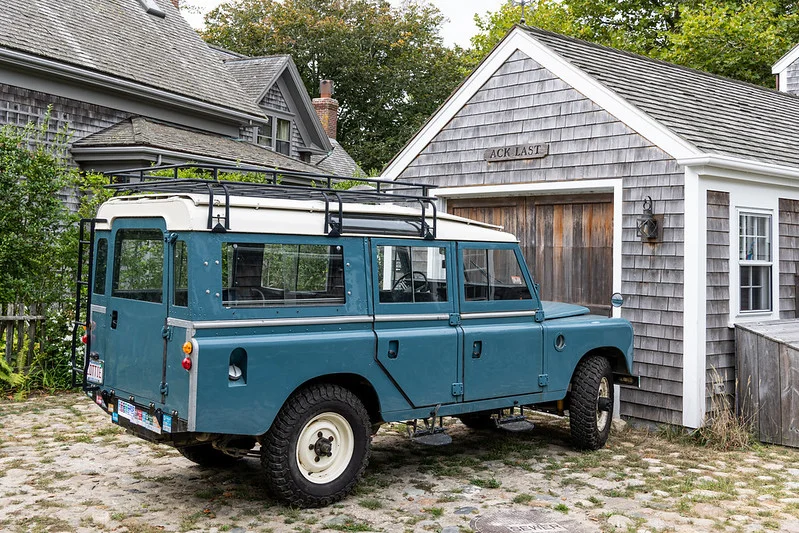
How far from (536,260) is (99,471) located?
5982 millimetres

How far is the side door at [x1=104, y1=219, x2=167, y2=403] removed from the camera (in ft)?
18.1

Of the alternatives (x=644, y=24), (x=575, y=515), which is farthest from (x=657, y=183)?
(x=644, y=24)

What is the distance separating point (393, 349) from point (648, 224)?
161 inches

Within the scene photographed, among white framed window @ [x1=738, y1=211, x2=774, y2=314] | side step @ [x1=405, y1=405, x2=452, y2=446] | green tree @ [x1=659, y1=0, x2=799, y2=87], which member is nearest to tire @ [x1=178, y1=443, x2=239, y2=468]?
side step @ [x1=405, y1=405, x2=452, y2=446]

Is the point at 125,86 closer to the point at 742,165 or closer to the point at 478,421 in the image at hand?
the point at 478,421

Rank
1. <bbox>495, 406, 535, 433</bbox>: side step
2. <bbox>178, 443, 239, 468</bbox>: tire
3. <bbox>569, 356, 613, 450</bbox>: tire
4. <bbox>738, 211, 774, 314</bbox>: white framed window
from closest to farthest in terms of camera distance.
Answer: <bbox>178, 443, 239, 468</bbox>: tire
<bbox>495, 406, 535, 433</bbox>: side step
<bbox>569, 356, 613, 450</bbox>: tire
<bbox>738, 211, 774, 314</bbox>: white framed window

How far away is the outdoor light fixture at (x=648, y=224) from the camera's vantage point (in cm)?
895

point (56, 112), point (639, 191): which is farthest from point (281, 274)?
point (56, 112)

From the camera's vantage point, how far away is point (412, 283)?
6484 mm

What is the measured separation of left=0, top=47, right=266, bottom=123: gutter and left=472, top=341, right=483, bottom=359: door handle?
1146cm

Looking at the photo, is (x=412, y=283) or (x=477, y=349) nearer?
(x=412, y=283)

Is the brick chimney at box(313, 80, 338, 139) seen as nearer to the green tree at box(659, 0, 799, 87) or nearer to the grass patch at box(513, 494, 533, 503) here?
the green tree at box(659, 0, 799, 87)

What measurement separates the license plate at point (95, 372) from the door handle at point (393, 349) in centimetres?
218

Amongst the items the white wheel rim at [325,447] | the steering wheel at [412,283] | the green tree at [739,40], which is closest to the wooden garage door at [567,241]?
the steering wheel at [412,283]
